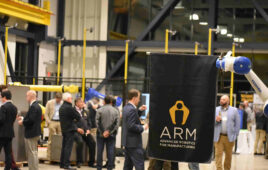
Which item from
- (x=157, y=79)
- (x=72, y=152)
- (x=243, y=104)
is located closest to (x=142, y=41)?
(x=243, y=104)

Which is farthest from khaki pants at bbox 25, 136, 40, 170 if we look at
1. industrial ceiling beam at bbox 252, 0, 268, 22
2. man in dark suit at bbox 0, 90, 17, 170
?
industrial ceiling beam at bbox 252, 0, 268, 22

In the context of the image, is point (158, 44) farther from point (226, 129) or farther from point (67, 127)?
point (226, 129)

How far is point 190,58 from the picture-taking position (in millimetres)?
6703

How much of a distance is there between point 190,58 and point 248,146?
15.8m

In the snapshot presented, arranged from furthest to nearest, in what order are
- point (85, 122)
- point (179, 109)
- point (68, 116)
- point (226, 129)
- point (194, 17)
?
1. point (194, 17)
2. point (85, 122)
3. point (68, 116)
4. point (226, 129)
5. point (179, 109)

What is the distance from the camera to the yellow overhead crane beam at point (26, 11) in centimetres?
2239

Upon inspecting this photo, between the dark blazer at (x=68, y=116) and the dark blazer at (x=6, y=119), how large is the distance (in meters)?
2.11

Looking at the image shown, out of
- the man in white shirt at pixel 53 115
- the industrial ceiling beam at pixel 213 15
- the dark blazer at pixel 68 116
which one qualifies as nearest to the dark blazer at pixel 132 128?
the dark blazer at pixel 68 116

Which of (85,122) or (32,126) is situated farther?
(85,122)

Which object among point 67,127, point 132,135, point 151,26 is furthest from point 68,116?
point 151,26

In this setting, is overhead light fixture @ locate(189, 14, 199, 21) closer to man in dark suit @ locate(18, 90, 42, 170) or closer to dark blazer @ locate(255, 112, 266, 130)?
dark blazer @ locate(255, 112, 266, 130)

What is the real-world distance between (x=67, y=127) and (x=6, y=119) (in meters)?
2.44

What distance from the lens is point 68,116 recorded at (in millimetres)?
13016

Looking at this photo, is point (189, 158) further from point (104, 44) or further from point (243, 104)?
point (104, 44)
